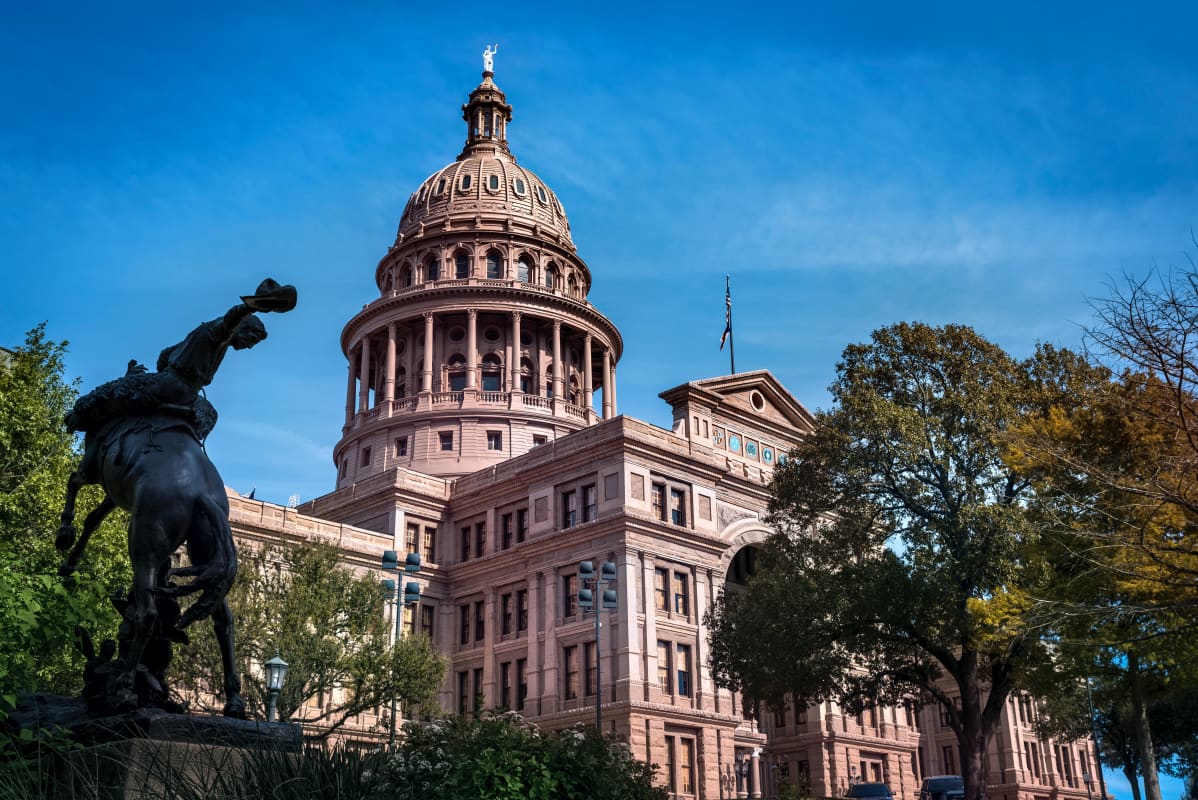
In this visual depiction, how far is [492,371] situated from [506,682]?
1122 inches

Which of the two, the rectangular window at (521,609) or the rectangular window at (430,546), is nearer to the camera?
the rectangular window at (521,609)

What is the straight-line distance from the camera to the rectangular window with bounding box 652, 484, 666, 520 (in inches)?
2203

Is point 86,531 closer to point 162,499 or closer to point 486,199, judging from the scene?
point 162,499

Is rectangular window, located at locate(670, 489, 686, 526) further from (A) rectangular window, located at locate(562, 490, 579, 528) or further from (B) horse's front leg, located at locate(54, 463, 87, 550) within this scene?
(B) horse's front leg, located at locate(54, 463, 87, 550)

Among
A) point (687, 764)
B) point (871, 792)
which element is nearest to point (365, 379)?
point (687, 764)

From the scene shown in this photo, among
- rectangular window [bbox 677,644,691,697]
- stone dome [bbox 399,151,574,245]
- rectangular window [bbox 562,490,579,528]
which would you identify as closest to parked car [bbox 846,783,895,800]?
rectangular window [bbox 677,644,691,697]

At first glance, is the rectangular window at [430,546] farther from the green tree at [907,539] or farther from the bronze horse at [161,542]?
the bronze horse at [161,542]

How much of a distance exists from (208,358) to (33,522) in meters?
22.2

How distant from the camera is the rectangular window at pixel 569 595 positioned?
5531 centimetres

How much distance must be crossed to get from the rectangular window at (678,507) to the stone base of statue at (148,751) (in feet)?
154

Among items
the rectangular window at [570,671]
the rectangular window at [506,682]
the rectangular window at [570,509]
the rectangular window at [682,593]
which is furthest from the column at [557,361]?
the rectangular window at [570,671]

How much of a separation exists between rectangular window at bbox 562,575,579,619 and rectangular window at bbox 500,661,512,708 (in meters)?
4.84

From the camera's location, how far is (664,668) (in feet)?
175

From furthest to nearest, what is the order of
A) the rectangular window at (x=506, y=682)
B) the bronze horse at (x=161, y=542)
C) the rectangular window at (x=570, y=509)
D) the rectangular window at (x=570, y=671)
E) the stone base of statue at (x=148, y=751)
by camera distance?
1. the rectangular window at (x=570, y=509)
2. the rectangular window at (x=506, y=682)
3. the rectangular window at (x=570, y=671)
4. the bronze horse at (x=161, y=542)
5. the stone base of statue at (x=148, y=751)
